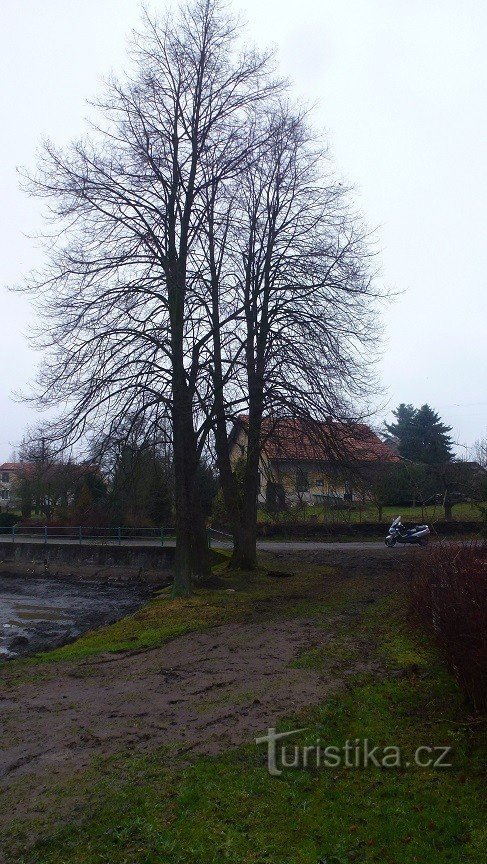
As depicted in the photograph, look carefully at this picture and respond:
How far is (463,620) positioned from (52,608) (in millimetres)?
21504

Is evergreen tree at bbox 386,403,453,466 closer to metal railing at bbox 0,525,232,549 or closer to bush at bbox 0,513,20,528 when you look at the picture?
metal railing at bbox 0,525,232,549

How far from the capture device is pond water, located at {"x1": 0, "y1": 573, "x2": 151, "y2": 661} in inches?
743

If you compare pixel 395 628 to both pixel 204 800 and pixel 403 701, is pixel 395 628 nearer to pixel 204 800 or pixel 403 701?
pixel 403 701

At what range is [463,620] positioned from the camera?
6.83 meters

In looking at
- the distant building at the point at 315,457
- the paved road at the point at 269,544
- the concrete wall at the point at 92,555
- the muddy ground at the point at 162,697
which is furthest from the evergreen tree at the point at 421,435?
the muddy ground at the point at 162,697

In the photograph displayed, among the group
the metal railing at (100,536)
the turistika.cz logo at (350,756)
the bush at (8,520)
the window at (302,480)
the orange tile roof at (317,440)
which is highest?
the orange tile roof at (317,440)

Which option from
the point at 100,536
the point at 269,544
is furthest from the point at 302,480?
the point at 100,536

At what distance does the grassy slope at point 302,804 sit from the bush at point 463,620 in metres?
0.45

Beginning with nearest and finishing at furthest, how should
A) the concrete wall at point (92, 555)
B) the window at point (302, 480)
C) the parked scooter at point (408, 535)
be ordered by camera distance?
the window at point (302, 480), the parked scooter at point (408, 535), the concrete wall at point (92, 555)

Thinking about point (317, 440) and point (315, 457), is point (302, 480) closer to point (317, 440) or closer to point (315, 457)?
point (315, 457)

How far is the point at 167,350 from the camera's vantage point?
1888 centimetres

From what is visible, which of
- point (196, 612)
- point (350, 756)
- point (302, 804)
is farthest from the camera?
point (196, 612)

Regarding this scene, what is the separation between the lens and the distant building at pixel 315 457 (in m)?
17.8

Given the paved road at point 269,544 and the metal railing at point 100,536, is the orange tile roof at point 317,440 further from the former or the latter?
the metal railing at point 100,536
